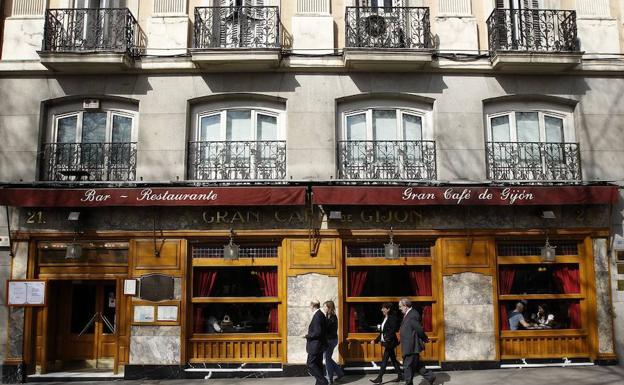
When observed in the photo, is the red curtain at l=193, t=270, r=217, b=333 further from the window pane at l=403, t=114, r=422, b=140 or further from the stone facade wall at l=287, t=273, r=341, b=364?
the window pane at l=403, t=114, r=422, b=140

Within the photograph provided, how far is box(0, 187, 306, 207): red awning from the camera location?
10.9 meters

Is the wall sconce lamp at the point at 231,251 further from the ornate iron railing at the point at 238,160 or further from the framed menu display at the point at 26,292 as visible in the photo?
the framed menu display at the point at 26,292

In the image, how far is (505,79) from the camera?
39.8 ft

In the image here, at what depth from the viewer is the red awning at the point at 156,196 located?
1087 centimetres

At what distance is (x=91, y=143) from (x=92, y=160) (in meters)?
0.37

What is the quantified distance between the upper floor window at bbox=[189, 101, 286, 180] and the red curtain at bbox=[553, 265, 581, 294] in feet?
21.0

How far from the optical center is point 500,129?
12.3 metres

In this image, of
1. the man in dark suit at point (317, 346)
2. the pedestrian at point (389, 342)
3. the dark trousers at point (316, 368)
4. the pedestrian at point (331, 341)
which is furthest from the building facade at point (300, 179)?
the dark trousers at point (316, 368)

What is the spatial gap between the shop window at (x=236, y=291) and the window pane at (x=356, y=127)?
10.0 feet

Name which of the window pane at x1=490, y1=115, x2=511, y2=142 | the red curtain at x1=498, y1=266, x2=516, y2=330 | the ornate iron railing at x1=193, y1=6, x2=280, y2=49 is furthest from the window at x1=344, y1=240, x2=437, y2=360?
the ornate iron railing at x1=193, y1=6, x2=280, y2=49

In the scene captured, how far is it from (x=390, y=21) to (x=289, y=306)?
21.7 ft

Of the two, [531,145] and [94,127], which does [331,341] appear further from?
[94,127]

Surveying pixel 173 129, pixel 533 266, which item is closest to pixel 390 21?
pixel 173 129

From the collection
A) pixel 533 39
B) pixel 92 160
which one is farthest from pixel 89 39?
pixel 533 39
